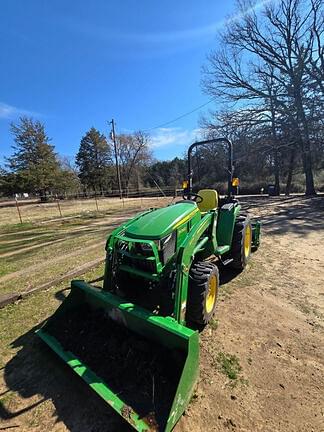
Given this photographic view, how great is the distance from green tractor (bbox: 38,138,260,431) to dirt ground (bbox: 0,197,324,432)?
187 mm

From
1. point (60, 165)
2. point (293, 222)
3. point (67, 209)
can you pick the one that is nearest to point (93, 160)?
point (60, 165)

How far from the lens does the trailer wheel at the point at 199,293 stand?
306 cm

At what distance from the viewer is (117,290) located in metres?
3.42

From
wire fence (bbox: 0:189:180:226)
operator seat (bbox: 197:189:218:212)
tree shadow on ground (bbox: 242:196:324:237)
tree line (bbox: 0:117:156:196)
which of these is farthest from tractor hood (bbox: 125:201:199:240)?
tree line (bbox: 0:117:156:196)

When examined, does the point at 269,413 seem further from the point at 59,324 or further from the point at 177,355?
the point at 59,324

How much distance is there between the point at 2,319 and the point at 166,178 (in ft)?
186

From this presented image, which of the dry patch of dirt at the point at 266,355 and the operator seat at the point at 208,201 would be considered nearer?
the dry patch of dirt at the point at 266,355

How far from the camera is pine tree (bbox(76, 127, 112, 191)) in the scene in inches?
1737

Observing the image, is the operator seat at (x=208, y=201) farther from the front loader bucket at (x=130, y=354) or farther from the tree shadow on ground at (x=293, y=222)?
the tree shadow on ground at (x=293, y=222)

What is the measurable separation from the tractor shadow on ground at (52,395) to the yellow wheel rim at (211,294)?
1527 mm

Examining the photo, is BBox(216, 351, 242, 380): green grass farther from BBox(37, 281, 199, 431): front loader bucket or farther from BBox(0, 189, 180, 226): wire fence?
BBox(0, 189, 180, 226): wire fence

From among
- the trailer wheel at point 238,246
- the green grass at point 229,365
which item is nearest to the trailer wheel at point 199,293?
the green grass at point 229,365

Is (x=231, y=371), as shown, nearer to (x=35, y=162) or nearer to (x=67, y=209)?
(x=67, y=209)

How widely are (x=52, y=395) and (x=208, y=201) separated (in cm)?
338
